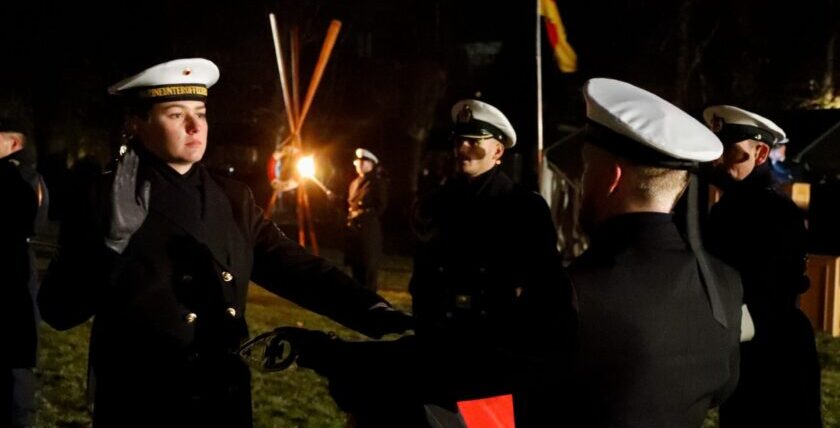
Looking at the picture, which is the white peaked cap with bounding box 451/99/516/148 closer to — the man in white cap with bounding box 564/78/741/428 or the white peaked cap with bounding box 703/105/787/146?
the white peaked cap with bounding box 703/105/787/146

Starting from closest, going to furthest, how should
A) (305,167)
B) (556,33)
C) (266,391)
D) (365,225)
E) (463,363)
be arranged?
(463,363)
(266,391)
(365,225)
(556,33)
(305,167)

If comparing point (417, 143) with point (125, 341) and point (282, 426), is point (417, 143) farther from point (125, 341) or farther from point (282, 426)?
point (125, 341)

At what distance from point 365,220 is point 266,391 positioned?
5.42 metres

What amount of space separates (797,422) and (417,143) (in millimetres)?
22691

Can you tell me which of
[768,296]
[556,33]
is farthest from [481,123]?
[556,33]

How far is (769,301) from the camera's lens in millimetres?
4016

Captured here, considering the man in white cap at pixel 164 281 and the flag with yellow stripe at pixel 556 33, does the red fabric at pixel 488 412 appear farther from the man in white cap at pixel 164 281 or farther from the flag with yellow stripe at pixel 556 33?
the flag with yellow stripe at pixel 556 33

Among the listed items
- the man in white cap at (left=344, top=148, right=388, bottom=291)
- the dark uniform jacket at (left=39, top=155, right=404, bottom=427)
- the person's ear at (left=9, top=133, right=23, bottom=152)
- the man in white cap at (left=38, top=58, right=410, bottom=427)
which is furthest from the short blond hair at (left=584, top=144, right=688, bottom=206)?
the man in white cap at (left=344, top=148, right=388, bottom=291)

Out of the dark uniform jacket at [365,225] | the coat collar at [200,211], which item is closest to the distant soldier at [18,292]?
the coat collar at [200,211]

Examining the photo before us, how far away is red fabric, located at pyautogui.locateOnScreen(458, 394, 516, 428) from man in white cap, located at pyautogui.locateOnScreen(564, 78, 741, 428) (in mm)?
616

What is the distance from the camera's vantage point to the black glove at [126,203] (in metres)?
2.82

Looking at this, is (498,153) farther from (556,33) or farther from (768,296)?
(556,33)

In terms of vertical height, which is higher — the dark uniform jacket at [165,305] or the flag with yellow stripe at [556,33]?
the flag with yellow stripe at [556,33]

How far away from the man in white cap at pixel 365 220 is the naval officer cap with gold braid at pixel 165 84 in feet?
28.4
